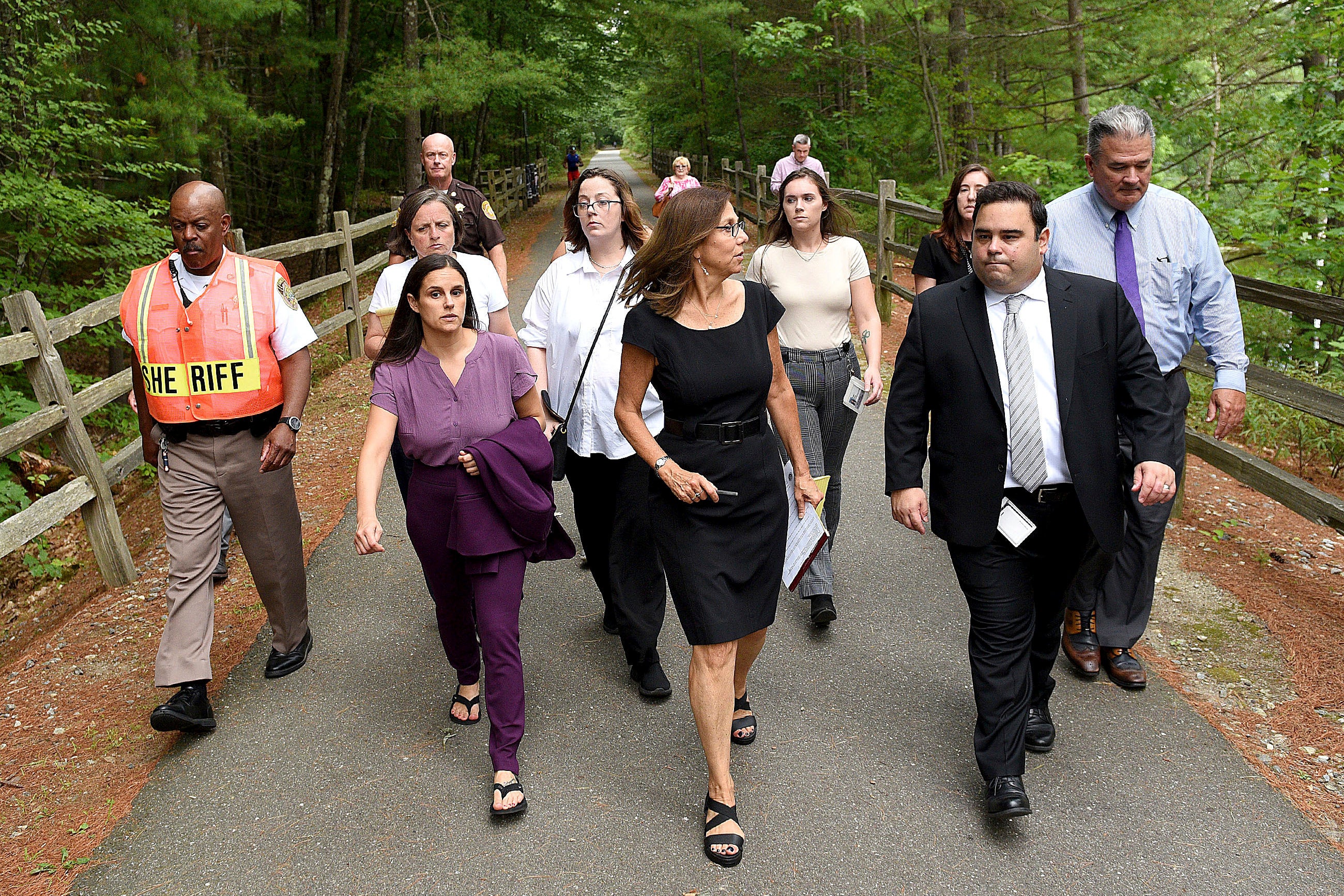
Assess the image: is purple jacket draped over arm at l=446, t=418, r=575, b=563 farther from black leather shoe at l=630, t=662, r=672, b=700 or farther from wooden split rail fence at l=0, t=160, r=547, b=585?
wooden split rail fence at l=0, t=160, r=547, b=585

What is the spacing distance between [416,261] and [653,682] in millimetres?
2135

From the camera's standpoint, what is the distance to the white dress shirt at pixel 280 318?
4203 mm

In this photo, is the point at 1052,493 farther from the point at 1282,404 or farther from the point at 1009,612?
the point at 1282,404

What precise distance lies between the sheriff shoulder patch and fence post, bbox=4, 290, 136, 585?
191 cm

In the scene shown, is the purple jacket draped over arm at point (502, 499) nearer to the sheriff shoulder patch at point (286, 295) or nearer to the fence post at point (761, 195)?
the sheriff shoulder patch at point (286, 295)

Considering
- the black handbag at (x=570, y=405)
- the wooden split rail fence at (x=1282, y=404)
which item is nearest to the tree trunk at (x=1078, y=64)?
the wooden split rail fence at (x=1282, y=404)

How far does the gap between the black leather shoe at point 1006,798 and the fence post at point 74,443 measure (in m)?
4.72

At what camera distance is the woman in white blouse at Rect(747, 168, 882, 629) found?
16.0 feet

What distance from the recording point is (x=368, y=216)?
2717 centimetres

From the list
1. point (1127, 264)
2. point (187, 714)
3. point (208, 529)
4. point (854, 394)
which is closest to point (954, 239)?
point (854, 394)

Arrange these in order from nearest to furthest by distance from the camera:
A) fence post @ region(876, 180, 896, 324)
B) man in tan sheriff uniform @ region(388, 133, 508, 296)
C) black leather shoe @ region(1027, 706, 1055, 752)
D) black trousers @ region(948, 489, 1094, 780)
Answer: black trousers @ region(948, 489, 1094, 780) < black leather shoe @ region(1027, 706, 1055, 752) < man in tan sheriff uniform @ region(388, 133, 508, 296) < fence post @ region(876, 180, 896, 324)

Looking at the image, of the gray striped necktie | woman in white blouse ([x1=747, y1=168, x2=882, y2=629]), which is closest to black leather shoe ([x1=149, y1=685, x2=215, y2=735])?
woman in white blouse ([x1=747, y1=168, x2=882, y2=629])

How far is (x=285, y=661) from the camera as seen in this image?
15.4ft

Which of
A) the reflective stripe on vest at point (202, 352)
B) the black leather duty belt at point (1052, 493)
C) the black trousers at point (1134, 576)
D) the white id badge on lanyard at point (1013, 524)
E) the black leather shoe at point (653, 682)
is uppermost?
the reflective stripe on vest at point (202, 352)
